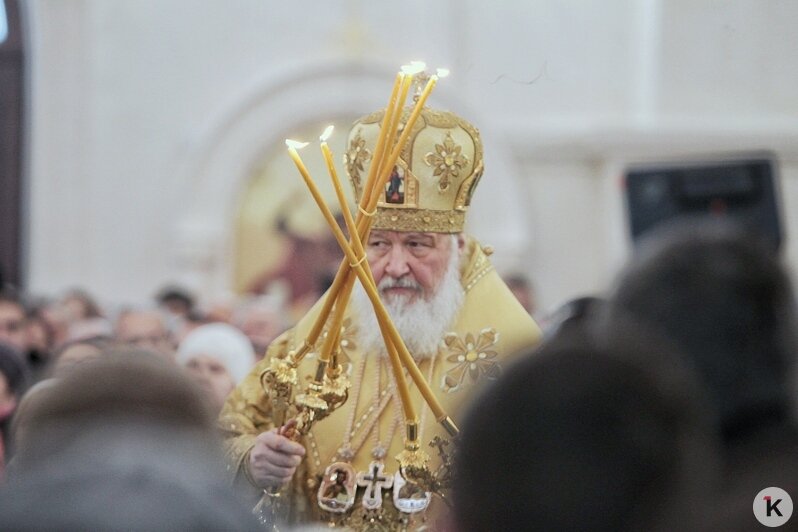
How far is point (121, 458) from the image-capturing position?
171cm

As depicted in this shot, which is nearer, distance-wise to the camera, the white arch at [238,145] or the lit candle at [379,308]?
the lit candle at [379,308]

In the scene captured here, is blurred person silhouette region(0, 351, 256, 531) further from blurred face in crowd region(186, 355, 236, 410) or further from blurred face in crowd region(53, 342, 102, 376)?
blurred face in crowd region(186, 355, 236, 410)

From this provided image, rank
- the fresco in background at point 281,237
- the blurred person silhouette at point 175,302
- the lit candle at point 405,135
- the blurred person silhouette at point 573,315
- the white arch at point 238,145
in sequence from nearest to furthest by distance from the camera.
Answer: the blurred person silhouette at point 573,315, the lit candle at point 405,135, the blurred person silhouette at point 175,302, the white arch at point 238,145, the fresco in background at point 281,237

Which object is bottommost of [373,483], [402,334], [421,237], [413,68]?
[373,483]

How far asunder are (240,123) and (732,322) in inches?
429

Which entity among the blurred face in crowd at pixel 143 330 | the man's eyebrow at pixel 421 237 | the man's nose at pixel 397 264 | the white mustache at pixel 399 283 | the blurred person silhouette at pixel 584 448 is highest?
the man's eyebrow at pixel 421 237

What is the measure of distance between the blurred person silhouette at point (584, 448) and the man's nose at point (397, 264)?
202 centimetres

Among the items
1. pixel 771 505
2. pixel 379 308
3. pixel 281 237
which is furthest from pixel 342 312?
pixel 281 237

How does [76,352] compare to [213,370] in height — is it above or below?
above

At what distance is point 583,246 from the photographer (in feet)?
40.8

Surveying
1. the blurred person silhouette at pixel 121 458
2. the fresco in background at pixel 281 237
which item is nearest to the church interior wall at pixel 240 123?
the fresco in background at pixel 281 237

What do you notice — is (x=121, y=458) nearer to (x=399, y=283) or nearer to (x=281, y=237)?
(x=399, y=283)

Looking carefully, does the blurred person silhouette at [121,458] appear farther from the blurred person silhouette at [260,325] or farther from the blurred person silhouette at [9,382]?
the blurred person silhouette at [260,325]

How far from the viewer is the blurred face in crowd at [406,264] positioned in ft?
12.7
